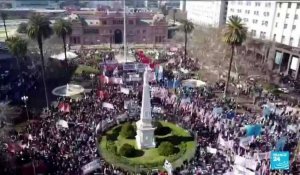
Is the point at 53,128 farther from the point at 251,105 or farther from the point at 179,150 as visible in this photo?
the point at 251,105

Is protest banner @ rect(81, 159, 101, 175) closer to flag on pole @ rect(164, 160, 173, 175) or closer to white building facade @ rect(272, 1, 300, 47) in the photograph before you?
flag on pole @ rect(164, 160, 173, 175)

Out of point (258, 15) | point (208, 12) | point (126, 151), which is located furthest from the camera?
point (208, 12)

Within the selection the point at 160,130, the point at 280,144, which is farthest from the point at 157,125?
the point at 280,144

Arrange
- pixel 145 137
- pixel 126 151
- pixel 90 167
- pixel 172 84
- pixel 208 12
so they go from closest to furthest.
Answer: pixel 90 167
pixel 126 151
pixel 145 137
pixel 172 84
pixel 208 12

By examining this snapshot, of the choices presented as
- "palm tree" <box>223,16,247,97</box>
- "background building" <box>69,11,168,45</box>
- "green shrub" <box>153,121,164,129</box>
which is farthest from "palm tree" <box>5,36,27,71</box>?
"background building" <box>69,11,168,45</box>

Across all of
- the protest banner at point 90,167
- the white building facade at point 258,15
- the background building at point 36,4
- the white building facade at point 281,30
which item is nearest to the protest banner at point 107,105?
the protest banner at point 90,167

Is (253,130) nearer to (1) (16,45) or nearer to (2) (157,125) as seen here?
(2) (157,125)
